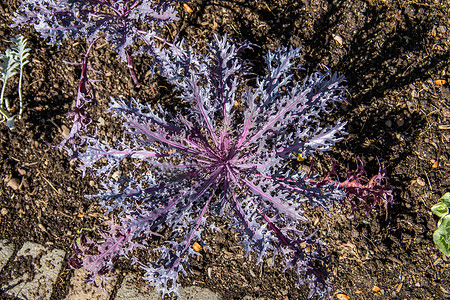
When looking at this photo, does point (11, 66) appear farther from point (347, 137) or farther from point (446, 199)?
point (446, 199)

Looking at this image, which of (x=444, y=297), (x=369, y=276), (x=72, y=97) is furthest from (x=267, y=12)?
(x=444, y=297)

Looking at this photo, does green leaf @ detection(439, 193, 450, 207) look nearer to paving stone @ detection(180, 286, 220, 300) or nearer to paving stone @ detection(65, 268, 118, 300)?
paving stone @ detection(180, 286, 220, 300)

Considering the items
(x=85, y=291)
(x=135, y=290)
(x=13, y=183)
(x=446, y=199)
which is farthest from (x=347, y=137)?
(x=13, y=183)

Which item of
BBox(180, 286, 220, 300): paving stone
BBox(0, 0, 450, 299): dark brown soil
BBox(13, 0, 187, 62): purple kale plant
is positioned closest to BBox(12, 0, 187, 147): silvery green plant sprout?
BBox(13, 0, 187, 62): purple kale plant

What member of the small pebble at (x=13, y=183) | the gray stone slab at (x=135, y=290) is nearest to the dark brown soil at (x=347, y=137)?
the small pebble at (x=13, y=183)

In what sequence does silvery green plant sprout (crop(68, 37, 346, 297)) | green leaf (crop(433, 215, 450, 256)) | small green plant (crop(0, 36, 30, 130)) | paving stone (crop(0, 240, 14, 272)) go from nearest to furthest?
silvery green plant sprout (crop(68, 37, 346, 297)), green leaf (crop(433, 215, 450, 256)), small green plant (crop(0, 36, 30, 130)), paving stone (crop(0, 240, 14, 272))

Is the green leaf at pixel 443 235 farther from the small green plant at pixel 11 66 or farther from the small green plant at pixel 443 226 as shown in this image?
the small green plant at pixel 11 66
